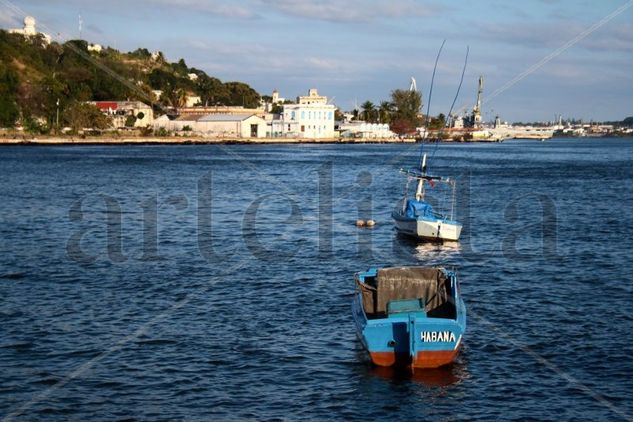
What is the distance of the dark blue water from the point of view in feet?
61.0

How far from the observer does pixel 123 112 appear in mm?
182875

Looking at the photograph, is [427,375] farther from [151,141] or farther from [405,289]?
[151,141]

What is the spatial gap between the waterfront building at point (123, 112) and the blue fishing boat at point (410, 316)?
548 feet

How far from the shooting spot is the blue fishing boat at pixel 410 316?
64.3 ft

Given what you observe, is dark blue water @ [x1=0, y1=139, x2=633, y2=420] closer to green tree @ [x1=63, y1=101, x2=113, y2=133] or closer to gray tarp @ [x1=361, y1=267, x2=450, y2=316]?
gray tarp @ [x1=361, y1=267, x2=450, y2=316]

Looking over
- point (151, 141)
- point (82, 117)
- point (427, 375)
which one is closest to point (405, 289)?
point (427, 375)

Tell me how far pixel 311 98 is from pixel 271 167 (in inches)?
3617

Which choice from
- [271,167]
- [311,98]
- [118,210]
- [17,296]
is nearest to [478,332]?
[17,296]

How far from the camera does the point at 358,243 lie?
41.7 meters

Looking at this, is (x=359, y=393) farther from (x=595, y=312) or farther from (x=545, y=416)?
(x=595, y=312)

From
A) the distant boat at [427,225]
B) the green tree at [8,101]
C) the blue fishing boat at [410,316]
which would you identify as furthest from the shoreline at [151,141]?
the blue fishing boat at [410,316]

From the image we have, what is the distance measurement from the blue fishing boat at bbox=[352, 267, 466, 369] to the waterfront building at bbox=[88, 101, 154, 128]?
167m

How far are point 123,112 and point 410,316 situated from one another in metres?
172

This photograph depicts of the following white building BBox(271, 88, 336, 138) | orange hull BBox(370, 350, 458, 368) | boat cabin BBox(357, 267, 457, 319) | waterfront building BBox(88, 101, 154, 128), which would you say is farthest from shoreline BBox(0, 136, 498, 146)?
orange hull BBox(370, 350, 458, 368)
